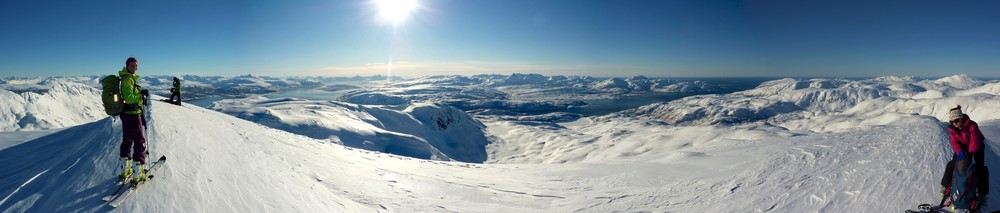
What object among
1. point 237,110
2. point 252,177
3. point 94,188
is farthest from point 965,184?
point 237,110

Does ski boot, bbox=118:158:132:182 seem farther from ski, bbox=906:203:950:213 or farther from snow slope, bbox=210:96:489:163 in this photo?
snow slope, bbox=210:96:489:163

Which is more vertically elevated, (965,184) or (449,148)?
(965,184)

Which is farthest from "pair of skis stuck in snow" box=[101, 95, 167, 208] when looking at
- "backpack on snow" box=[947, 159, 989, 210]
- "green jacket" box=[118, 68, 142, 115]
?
"backpack on snow" box=[947, 159, 989, 210]

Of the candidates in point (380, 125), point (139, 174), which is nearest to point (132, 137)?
point (139, 174)

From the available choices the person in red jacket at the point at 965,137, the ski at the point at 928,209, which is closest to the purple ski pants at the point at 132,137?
the person in red jacket at the point at 965,137

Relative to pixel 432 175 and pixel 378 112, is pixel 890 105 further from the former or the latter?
pixel 432 175

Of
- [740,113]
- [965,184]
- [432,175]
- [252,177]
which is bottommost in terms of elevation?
[740,113]
